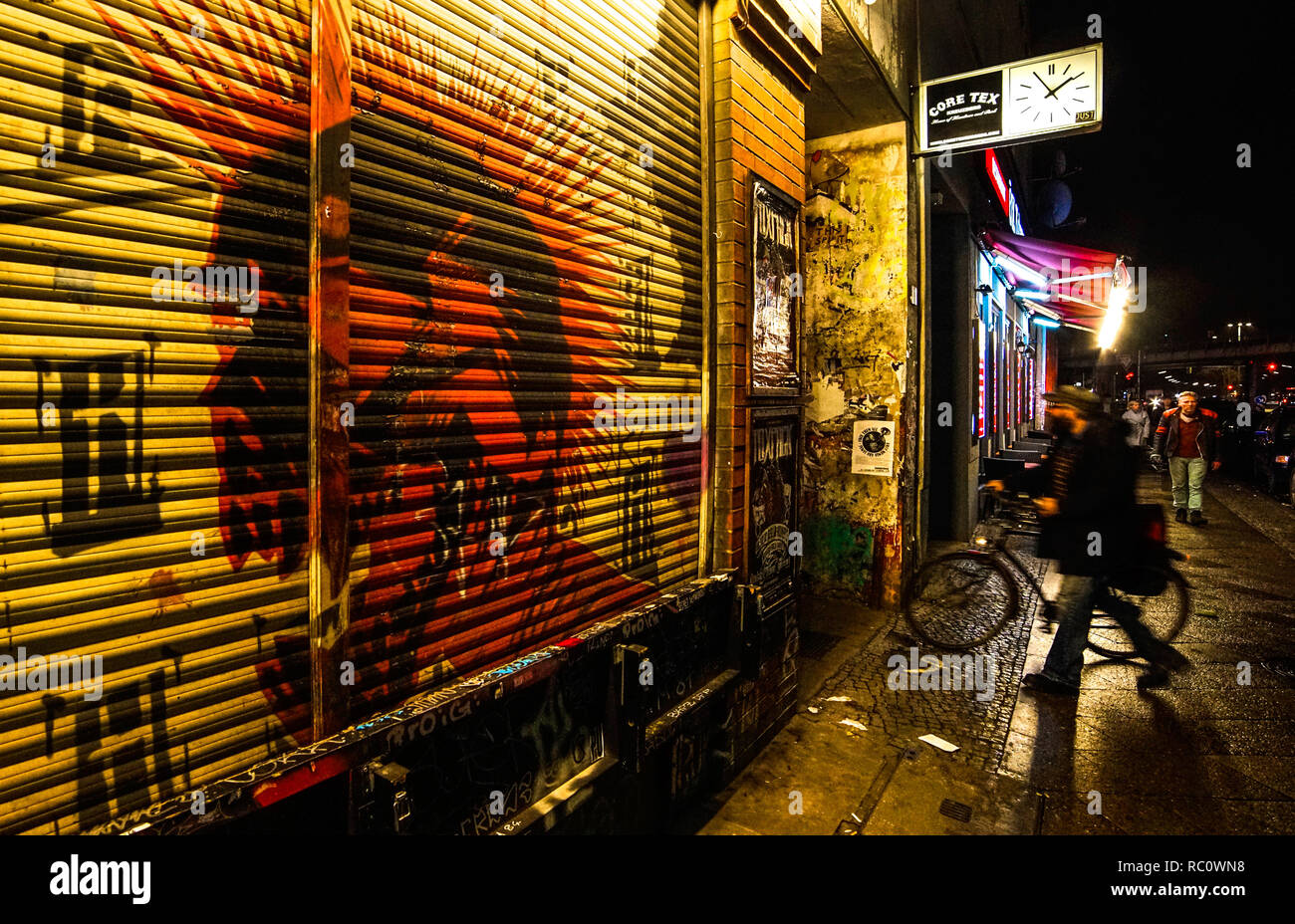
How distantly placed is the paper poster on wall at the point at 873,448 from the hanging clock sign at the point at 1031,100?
3.05m

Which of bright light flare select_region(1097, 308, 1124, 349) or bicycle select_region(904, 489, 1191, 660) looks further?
bright light flare select_region(1097, 308, 1124, 349)

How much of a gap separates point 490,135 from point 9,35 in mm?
1360

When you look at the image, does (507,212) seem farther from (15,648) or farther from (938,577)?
(938,577)

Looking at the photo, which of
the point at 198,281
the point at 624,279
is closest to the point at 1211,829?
the point at 624,279

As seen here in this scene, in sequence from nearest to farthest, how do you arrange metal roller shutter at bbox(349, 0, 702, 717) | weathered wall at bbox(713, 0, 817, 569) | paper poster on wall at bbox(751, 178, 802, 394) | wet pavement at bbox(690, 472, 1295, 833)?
metal roller shutter at bbox(349, 0, 702, 717), wet pavement at bbox(690, 472, 1295, 833), weathered wall at bbox(713, 0, 817, 569), paper poster on wall at bbox(751, 178, 802, 394)

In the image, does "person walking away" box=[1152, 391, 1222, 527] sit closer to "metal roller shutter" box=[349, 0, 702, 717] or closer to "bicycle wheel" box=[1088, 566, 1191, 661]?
"bicycle wheel" box=[1088, 566, 1191, 661]

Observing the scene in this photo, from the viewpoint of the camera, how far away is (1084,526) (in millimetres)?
5035

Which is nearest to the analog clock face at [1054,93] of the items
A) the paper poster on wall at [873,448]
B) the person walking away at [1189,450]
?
the paper poster on wall at [873,448]

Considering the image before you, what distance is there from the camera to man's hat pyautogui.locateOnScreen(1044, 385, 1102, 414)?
509 centimetres

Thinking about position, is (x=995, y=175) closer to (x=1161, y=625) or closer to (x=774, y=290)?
(x=1161, y=625)

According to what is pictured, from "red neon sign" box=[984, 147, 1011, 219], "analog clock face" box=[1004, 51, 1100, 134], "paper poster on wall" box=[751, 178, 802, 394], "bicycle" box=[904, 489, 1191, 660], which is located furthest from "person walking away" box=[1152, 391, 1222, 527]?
"paper poster on wall" box=[751, 178, 802, 394]

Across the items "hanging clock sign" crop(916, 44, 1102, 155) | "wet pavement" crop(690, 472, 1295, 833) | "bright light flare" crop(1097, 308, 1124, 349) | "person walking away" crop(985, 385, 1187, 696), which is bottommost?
"wet pavement" crop(690, 472, 1295, 833)

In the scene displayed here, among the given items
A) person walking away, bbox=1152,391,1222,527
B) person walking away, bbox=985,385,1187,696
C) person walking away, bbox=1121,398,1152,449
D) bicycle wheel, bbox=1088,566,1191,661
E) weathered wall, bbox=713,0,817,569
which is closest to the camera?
weathered wall, bbox=713,0,817,569

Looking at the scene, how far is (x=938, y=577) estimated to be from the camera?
6.82 metres
